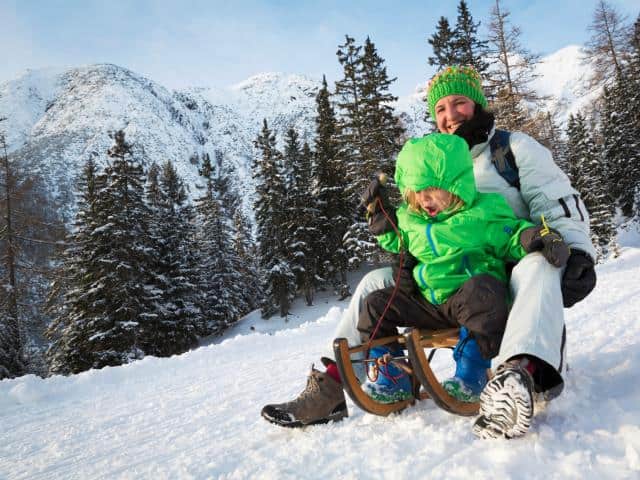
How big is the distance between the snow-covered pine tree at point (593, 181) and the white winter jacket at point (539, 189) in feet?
66.4

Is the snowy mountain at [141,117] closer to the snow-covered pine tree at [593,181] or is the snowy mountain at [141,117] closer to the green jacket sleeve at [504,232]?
the snow-covered pine tree at [593,181]

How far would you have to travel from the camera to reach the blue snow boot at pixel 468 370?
1873 mm

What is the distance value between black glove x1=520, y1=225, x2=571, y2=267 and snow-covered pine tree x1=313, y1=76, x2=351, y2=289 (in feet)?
77.0

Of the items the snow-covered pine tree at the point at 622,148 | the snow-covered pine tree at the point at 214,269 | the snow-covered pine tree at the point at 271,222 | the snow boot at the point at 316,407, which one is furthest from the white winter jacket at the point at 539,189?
the snow-covered pine tree at the point at 622,148

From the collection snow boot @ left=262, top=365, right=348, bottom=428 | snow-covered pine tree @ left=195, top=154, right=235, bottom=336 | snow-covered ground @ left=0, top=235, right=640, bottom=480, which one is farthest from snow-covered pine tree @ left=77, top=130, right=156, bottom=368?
snow boot @ left=262, top=365, right=348, bottom=428

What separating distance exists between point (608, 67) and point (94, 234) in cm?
2353

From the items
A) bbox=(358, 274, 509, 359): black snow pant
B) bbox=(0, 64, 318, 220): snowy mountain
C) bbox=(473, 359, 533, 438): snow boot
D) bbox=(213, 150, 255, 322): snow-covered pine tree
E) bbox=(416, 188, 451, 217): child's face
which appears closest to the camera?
bbox=(473, 359, 533, 438): snow boot

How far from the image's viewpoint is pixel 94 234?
17547mm

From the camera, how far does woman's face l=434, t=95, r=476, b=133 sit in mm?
2676

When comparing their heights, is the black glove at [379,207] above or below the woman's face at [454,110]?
below

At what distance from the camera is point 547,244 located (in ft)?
5.53

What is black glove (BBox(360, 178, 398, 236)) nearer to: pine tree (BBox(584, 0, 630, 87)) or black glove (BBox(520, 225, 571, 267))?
black glove (BBox(520, 225, 571, 267))

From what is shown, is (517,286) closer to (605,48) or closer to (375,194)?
(375,194)

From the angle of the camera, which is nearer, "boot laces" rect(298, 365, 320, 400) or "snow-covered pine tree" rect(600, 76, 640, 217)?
"boot laces" rect(298, 365, 320, 400)
